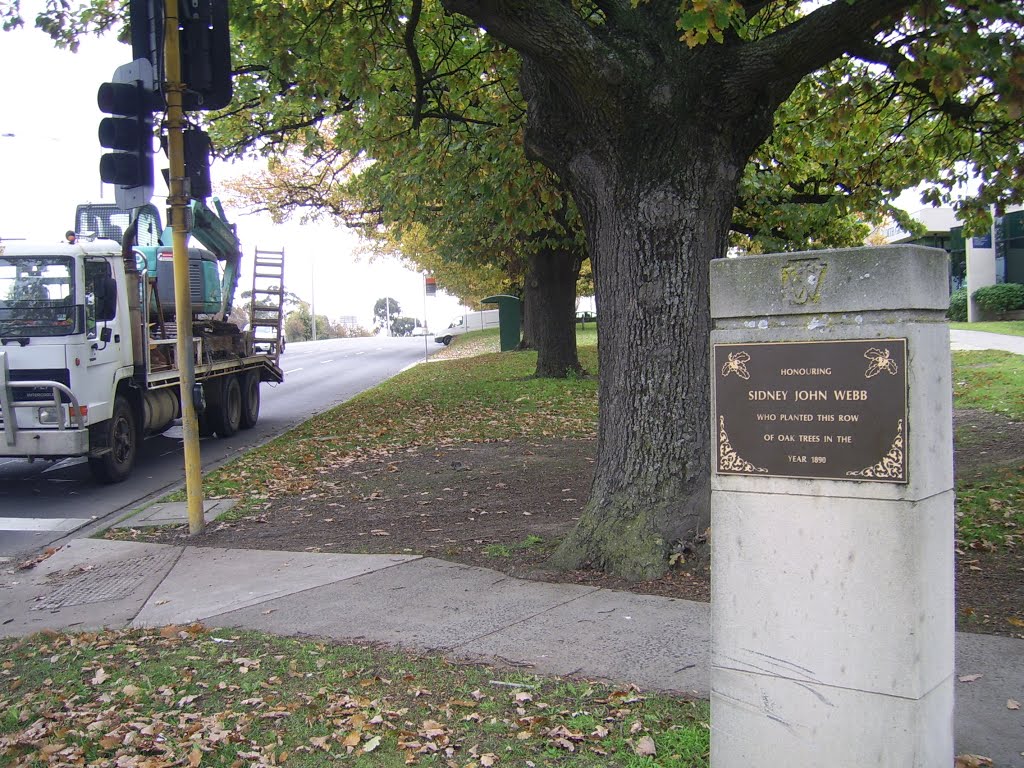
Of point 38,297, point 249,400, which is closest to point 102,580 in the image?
point 38,297

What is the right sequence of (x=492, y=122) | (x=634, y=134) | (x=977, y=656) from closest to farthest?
(x=977, y=656), (x=634, y=134), (x=492, y=122)

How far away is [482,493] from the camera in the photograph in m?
10.0

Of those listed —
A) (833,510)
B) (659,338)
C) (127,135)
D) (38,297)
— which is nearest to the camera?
(833,510)

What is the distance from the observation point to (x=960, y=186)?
11250 mm

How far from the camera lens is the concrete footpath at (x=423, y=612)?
468cm

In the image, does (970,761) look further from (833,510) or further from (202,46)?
(202,46)

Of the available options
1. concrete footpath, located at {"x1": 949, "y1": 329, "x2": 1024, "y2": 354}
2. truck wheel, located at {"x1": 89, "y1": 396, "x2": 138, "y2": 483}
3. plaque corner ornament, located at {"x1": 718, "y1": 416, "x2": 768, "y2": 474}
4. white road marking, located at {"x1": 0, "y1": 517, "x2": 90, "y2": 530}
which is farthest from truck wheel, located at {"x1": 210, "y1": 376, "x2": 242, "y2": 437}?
concrete footpath, located at {"x1": 949, "y1": 329, "x2": 1024, "y2": 354}

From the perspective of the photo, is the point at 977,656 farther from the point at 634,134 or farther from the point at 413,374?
the point at 413,374

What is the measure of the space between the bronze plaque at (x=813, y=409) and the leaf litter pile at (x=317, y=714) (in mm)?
1408

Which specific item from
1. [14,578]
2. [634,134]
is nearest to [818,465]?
[634,134]

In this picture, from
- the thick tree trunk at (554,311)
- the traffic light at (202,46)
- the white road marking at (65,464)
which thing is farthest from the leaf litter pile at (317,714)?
the thick tree trunk at (554,311)

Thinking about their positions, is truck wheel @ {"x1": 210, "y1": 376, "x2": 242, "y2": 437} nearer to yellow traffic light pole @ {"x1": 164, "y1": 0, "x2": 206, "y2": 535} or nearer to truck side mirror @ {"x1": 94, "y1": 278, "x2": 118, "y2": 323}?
truck side mirror @ {"x1": 94, "y1": 278, "x2": 118, "y2": 323}

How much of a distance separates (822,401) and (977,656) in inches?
95.6

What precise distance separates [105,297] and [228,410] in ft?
16.4
